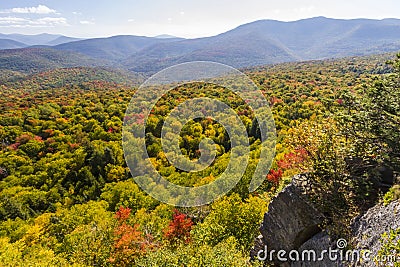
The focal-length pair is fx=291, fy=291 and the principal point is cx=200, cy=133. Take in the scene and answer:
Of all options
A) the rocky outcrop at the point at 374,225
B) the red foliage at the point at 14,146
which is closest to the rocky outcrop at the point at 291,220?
the rocky outcrop at the point at 374,225

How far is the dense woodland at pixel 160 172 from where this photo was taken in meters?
8.83

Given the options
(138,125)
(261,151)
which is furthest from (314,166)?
(138,125)

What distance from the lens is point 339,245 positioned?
311 inches

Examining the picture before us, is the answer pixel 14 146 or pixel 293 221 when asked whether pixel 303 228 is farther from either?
pixel 14 146

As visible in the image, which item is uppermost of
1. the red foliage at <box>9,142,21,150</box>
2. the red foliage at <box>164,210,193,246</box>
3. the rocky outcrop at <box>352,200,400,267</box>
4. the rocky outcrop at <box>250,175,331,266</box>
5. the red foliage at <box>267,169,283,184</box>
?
the rocky outcrop at <box>352,200,400,267</box>

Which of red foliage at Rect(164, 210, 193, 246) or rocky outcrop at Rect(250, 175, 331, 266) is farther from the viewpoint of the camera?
red foliage at Rect(164, 210, 193, 246)

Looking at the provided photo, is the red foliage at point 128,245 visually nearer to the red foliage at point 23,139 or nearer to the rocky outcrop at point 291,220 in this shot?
the rocky outcrop at point 291,220

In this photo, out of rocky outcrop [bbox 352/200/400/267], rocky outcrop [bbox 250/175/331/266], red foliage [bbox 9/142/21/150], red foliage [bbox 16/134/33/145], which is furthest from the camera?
red foliage [bbox 16/134/33/145]

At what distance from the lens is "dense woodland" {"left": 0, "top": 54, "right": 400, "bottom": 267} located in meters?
8.83

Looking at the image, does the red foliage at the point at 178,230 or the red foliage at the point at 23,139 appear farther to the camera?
the red foliage at the point at 23,139

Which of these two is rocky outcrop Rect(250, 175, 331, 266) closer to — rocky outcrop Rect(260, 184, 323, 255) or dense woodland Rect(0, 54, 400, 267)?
rocky outcrop Rect(260, 184, 323, 255)

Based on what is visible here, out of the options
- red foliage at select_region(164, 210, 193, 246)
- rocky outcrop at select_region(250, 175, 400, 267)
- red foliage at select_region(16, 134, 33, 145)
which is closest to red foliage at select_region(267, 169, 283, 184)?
red foliage at select_region(164, 210, 193, 246)

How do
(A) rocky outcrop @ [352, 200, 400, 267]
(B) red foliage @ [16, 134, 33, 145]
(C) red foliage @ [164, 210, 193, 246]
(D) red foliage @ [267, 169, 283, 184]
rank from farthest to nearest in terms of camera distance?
1. (B) red foliage @ [16, 134, 33, 145]
2. (D) red foliage @ [267, 169, 283, 184]
3. (C) red foliage @ [164, 210, 193, 246]
4. (A) rocky outcrop @ [352, 200, 400, 267]

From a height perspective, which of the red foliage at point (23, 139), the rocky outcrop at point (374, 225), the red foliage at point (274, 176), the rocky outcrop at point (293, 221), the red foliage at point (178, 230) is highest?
the rocky outcrop at point (374, 225)
